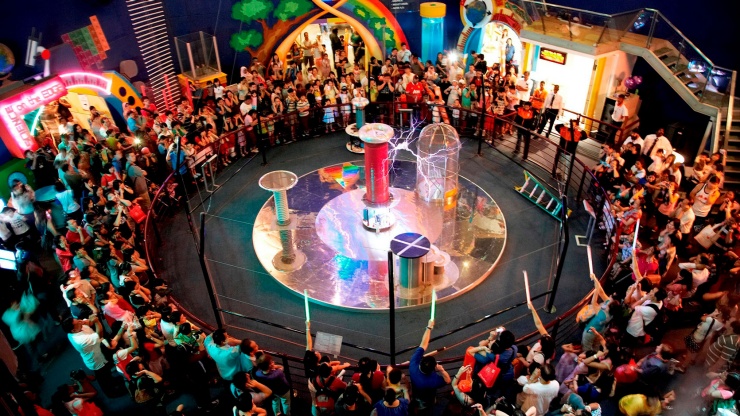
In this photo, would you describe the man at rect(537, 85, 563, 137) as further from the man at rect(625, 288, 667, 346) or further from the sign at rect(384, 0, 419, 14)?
the man at rect(625, 288, 667, 346)

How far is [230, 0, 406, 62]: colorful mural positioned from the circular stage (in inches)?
250

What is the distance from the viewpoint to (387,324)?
29.3 ft

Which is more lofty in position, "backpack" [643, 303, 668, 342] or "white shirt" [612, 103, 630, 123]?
"white shirt" [612, 103, 630, 123]

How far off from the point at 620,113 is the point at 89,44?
514 inches

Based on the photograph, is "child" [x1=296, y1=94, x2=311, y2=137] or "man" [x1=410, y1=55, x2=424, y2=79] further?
"man" [x1=410, y1=55, x2=424, y2=79]

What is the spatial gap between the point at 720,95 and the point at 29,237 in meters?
15.1

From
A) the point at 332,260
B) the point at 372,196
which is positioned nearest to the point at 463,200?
the point at 372,196

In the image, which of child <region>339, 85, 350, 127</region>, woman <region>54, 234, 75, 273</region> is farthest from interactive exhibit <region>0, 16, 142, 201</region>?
child <region>339, 85, 350, 127</region>

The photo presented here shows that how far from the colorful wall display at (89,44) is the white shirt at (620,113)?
42.0 feet

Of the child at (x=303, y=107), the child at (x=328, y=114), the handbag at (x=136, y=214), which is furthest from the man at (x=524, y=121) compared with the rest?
the handbag at (x=136, y=214)

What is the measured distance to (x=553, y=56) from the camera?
48.9ft

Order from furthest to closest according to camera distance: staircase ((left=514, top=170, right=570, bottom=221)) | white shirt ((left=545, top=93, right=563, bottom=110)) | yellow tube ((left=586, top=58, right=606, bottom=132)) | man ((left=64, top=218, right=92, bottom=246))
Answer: yellow tube ((left=586, top=58, right=606, bottom=132)) → white shirt ((left=545, top=93, right=563, bottom=110)) → staircase ((left=514, top=170, right=570, bottom=221)) → man ((left=64, top=218, right=92, bottom=246))

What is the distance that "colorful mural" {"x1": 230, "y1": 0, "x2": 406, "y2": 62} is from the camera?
651 inches

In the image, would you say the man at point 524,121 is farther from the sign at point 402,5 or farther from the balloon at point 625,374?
the balloon at point 625,374
